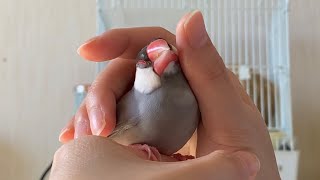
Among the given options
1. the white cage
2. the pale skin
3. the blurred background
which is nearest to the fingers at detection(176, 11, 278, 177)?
the pale skin

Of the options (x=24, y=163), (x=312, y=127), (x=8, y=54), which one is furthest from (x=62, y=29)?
(x=312, y=127)

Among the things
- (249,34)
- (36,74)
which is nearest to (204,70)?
(249,34)

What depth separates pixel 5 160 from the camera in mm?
1186

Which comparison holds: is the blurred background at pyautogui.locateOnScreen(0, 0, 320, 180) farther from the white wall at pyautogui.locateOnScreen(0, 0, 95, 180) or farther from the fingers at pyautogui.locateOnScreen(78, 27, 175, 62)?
the fingers at pyautogui.locateOnScreen(78, 27, 175, 62)

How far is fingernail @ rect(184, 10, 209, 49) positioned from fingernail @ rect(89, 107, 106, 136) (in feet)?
0.30

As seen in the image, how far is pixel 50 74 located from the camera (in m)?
Result: 1.23

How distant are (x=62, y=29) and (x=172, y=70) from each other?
2.91 feet

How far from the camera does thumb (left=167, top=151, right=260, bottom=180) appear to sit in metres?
0.26

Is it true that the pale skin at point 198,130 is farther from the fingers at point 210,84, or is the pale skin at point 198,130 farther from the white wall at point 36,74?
the white wall at point 36,74

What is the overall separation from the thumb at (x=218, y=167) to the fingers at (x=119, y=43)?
167mm

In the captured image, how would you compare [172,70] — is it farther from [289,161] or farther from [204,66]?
[289,161]

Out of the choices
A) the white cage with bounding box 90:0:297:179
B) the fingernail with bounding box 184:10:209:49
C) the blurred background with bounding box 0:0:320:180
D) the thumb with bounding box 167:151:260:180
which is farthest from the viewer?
the blurred background with bounding box 0:0:320:180

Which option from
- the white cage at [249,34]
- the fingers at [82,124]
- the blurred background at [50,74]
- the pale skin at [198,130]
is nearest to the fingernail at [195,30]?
the pale skin at [198,130]

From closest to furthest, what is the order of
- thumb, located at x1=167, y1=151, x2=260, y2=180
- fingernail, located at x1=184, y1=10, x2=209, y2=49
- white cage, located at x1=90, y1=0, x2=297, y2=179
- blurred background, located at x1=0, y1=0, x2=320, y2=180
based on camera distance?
thumb, located at x1=167, y1=151, x2=260, y2=180, fingernail, located at x1=184, y1=10, x2=209, y2=49, white cage, located at x1=90, y1=0, x2=297, y2=179, blurred background, located at x1=0, y1=0, x2=320, y2=180
